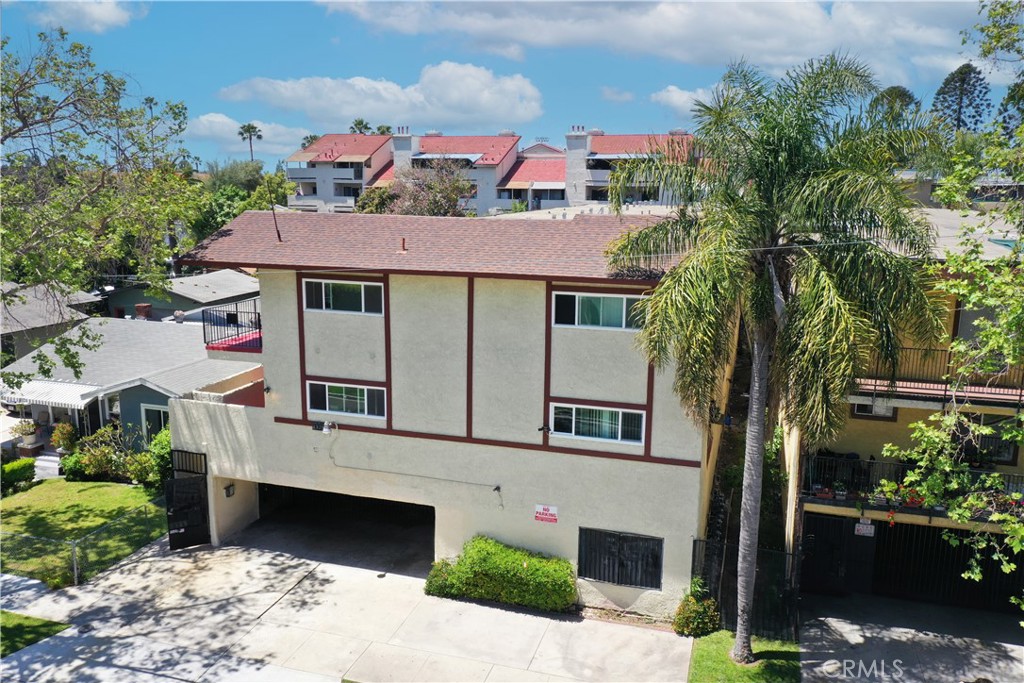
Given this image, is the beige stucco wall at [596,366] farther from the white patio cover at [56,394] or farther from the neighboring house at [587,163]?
the neighboring house at [587,163]

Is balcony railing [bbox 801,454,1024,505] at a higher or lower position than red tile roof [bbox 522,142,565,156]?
lower

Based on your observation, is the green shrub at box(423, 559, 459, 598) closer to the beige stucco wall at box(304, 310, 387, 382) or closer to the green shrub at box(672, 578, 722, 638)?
the beige stucco wall at box(304, 310, 387, 382)

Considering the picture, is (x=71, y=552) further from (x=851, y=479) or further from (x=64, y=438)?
(x=851, y=479)

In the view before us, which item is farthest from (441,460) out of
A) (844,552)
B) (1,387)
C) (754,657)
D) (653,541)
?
(1,387)

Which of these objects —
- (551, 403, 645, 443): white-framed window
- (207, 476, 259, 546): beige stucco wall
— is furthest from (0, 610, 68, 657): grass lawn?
(551, 403, 645, 443): white-framed window

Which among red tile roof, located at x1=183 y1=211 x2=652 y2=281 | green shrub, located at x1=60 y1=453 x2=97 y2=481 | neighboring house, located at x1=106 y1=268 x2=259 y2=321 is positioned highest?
red tile roof, located at x1=183 y1=211 x2=652 y2=281

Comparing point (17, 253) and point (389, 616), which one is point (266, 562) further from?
point (17, 253)

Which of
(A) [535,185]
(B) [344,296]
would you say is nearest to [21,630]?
(B) [344,296]
